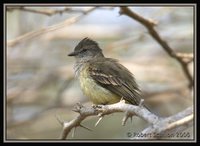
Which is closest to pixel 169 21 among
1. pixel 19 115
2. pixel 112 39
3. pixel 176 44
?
pixel 176 44

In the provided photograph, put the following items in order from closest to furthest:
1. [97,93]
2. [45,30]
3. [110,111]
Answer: [110,111], [97,93], [45,30]

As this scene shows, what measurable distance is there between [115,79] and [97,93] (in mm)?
229

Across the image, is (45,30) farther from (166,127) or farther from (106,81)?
(166,127)

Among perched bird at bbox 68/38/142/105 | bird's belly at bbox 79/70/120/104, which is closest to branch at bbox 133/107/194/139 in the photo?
perched bird at bbox 68/38/142/105

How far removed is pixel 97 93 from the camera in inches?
210

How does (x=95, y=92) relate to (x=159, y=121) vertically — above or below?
below

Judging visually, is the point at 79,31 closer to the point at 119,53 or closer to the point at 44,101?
the point at 119,53

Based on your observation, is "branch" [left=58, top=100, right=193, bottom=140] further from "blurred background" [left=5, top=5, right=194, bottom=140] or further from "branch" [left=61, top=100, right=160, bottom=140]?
"blurred background" [left=5, top=5, right=194, bottom=140]

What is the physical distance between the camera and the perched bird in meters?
5.24

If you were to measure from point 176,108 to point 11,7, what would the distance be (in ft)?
12.5

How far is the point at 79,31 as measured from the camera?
8.18 meters

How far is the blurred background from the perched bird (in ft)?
6.63

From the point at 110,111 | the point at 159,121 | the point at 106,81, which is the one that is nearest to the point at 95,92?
the point at 106,81

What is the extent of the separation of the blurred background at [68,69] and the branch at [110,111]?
3252 millimetres
